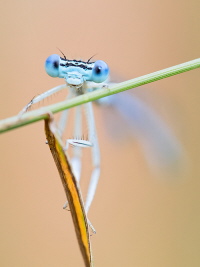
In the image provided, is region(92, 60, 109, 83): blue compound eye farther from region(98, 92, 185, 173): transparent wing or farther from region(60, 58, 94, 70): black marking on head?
region(98, 92, 185, 173): transparent wing

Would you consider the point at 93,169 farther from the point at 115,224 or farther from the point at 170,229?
the point at 170,229

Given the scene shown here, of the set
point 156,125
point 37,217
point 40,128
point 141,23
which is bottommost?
point 37,217

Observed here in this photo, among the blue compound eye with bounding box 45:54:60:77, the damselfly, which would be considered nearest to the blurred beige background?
the damselfly

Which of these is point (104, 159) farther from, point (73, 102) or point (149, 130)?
point (73, 102)

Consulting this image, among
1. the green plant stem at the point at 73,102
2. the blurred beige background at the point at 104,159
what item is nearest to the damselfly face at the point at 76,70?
the green plant stem at the point at 73,102

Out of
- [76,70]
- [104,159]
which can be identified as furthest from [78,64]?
[104,159]

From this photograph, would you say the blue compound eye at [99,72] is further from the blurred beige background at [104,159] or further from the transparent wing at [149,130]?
the blurred beige background at [104,159]

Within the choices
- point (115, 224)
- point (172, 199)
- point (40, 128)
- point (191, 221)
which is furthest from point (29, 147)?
point (191, 221)
